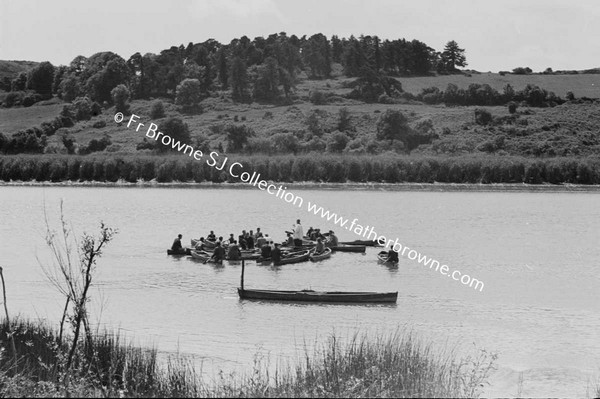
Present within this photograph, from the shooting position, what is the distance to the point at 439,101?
147 m

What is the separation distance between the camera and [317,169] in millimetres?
92938

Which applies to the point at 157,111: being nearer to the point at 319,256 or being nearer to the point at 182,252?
the point at 182,252

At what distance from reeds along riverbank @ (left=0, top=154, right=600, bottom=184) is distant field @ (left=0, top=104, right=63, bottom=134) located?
105 feet

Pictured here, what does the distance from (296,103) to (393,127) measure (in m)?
28.1

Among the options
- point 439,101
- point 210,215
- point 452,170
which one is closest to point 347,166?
point 452,170

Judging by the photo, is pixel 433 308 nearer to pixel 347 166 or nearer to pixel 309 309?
pixel 309 309

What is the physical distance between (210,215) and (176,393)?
5498cm

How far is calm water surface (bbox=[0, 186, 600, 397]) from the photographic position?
2256cm

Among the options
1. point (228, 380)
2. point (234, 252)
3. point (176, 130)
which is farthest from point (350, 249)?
point (176, 130)

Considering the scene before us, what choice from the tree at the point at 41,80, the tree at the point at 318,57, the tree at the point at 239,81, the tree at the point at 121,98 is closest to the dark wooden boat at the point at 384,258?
the tree at the point at 121,98

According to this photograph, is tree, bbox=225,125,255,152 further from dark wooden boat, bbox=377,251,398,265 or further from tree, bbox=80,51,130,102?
dark wooden boat, bbox=377,251,398,265

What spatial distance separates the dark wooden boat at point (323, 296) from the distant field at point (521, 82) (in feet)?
397

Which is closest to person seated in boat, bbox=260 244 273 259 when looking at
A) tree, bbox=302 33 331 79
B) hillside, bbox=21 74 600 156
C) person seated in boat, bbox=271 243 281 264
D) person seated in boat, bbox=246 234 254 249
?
person seated in boat, bbox=271 243 281 264

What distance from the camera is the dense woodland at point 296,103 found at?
112 m
